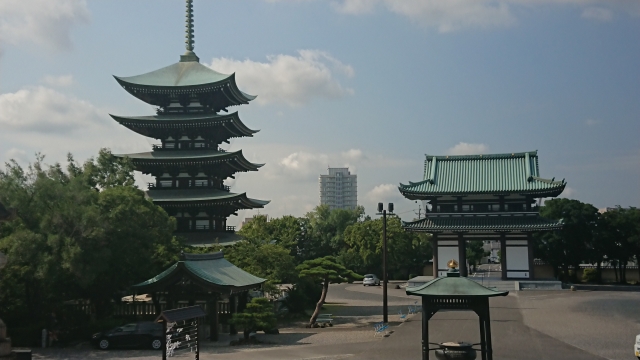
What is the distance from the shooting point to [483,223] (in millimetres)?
48094

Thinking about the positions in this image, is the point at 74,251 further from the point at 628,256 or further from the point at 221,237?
the point at 628,256

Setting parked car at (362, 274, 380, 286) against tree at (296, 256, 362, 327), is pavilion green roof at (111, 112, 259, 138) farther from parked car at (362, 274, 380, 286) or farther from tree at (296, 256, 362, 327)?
parked car at (362, 274, 380, 286)

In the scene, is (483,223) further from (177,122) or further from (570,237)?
(177,122)

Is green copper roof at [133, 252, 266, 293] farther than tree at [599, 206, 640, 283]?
No

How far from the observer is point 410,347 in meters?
22.2

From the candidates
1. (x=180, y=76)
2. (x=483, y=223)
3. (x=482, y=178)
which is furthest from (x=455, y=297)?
(x=482, y=178)

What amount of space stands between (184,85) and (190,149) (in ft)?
15.8

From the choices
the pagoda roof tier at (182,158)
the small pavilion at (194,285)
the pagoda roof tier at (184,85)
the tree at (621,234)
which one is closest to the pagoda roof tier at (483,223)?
the tree at (621,234)

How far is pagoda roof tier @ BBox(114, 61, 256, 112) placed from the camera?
43.3 metres

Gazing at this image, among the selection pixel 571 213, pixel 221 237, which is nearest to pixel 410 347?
pixel 221 237

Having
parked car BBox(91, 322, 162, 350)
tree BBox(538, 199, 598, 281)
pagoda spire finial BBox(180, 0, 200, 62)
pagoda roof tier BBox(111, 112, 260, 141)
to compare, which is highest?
pagoda spire finial BBox(180, 0, 200, 62)

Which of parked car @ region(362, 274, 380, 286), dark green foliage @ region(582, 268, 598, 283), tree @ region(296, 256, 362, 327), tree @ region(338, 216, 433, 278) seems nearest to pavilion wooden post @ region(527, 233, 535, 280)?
dark green foliage @ region(582, 268, 598, 283)

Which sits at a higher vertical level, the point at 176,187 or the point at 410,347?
the point at 176,187

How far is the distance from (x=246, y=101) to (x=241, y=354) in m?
30.4
